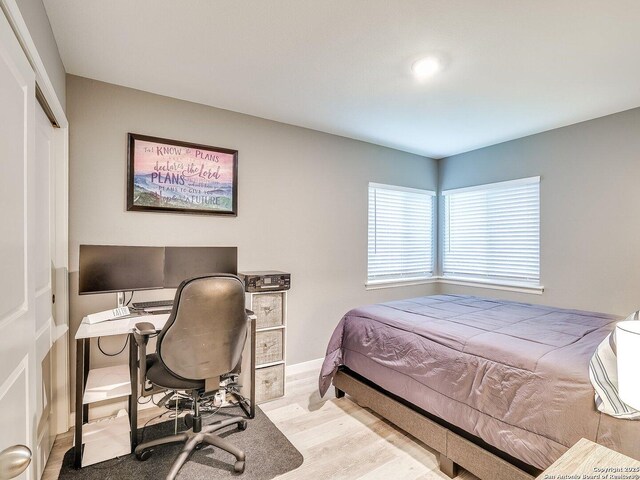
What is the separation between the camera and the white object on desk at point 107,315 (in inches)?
85.2

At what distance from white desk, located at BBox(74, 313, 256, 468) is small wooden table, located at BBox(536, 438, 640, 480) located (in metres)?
2.01

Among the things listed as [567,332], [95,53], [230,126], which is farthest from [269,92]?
[567,332]

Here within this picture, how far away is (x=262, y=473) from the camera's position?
6.33 ft

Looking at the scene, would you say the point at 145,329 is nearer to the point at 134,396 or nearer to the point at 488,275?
the point at 134,396

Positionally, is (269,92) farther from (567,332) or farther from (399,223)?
(567,332)

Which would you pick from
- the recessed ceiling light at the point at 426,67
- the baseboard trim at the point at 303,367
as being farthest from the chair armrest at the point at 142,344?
the recessed ceiling light at the point at 426,67

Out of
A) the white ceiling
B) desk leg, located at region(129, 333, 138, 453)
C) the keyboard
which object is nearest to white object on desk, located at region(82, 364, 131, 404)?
desk leg, located at region(129, 333, 138, 453)

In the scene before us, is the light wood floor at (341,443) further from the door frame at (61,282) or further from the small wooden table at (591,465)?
the small wooden table at (591,465)

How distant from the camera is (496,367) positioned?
1786 mm

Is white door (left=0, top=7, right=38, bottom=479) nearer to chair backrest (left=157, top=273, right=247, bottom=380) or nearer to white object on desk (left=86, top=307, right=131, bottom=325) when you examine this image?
chair backrest (left=157, top=273, right=247, bottom=380)

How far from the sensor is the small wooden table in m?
1.00

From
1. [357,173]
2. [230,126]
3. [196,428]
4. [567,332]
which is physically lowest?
[196,428]

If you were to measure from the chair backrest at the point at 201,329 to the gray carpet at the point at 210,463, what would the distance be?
1.86 feet

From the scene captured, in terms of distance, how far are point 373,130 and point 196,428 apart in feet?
10.0
